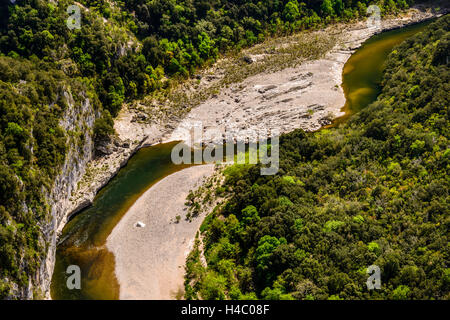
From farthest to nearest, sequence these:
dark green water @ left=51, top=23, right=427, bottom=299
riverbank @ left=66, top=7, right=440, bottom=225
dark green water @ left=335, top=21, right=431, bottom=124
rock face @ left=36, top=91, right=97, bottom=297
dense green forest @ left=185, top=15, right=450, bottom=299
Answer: dark green water @ left=335, top=21, right=431, bottom=124, riverbank @ left=66, top=7, right=440, bottom=225, rock face @ left=36, top=91, right=97, bottom=297, dark green water @ left=51, top=23, right=427, bottom=299, dense green forest @ left=185, top=15, right=450, bottom=299

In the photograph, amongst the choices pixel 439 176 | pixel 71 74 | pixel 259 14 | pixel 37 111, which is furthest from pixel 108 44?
pixel 439 176

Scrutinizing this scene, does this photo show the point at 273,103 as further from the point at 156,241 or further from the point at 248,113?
the point at 156,241

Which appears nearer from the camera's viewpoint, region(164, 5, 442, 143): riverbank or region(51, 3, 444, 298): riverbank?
region(51, 3, 444, 298): riverbank

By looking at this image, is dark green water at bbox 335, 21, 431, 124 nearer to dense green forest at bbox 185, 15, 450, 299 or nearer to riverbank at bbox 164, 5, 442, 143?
riverbank at bbox 164, 5, 442, 143

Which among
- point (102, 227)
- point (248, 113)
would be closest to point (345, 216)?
point (102, 227)

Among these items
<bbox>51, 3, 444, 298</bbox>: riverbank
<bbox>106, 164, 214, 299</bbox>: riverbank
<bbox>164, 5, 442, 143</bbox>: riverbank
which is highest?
<bbox>164, 5, 442, 143</bbox>: riverbank

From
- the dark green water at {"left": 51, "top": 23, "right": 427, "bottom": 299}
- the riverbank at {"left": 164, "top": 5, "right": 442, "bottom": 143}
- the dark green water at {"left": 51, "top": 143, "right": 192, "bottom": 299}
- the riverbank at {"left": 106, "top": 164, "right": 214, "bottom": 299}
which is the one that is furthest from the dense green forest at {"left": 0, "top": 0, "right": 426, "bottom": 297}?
the riverbank at {"left": 164, "top": 5, "right": 442, "bottom": 143}
